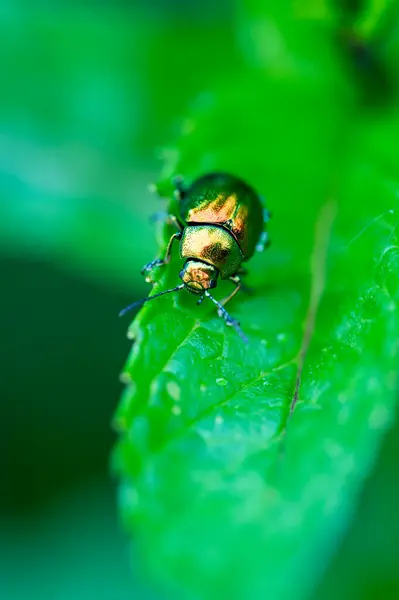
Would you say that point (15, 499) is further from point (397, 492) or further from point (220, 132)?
point (220, 132)

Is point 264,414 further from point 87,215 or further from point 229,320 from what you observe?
point 87,215

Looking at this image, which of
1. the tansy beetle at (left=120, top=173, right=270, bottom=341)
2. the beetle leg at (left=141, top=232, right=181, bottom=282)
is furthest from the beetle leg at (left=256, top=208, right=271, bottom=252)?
the beetle leg at (left=141, top=232, right=181, bottom=282)

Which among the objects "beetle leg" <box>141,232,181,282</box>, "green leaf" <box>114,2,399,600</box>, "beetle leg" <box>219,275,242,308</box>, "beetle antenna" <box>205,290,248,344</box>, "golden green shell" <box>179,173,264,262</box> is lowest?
"green leaf" <box>114,2,399,600</box>

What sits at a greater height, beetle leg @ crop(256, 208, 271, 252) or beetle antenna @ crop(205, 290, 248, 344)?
beetle leg @ crop(256, 208, 271, 252)

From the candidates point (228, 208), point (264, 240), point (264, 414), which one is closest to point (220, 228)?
point (228, 208)

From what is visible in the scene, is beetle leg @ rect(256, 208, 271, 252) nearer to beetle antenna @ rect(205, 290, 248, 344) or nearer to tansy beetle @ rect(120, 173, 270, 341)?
tansy beetle @ rect(120, 173, 270, 341)

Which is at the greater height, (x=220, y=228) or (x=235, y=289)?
(x=220, y=228)

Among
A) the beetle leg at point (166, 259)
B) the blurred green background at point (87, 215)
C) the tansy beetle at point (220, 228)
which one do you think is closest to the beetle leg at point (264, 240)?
the tansy beetle at point (220, 228)
